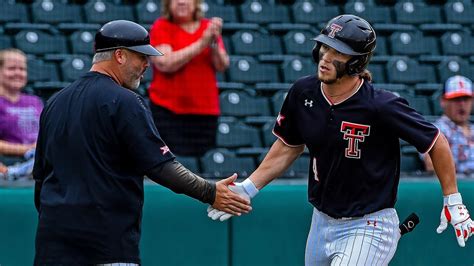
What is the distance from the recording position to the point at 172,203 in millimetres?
6797

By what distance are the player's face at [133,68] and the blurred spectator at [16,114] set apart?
7.13 ft

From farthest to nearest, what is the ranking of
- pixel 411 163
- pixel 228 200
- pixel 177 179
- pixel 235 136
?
pixel 235 136, pixel 411 163, pixel 228 200, pixel 177 179

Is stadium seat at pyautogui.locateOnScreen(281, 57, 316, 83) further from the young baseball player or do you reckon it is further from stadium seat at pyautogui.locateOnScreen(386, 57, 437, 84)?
the young baseball player

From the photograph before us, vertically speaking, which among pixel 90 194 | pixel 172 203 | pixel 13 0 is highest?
pixel 13 0

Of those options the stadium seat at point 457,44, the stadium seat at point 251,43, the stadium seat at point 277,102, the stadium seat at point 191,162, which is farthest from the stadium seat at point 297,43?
the stadium seat at point 191,162

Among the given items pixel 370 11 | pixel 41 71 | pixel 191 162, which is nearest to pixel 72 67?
pixel 41 71

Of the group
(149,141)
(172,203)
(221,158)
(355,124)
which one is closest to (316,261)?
(355,124)

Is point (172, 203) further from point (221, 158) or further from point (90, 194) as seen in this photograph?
point (90, 194)

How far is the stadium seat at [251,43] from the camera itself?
920 cm

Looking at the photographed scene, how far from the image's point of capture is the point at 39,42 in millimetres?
8633

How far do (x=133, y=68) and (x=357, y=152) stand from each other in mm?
1221

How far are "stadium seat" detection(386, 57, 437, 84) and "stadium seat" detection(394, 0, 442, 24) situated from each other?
2.53 ft

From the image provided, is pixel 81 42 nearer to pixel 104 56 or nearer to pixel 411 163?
pixel 411 163

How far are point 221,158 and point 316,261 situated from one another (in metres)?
2.15
